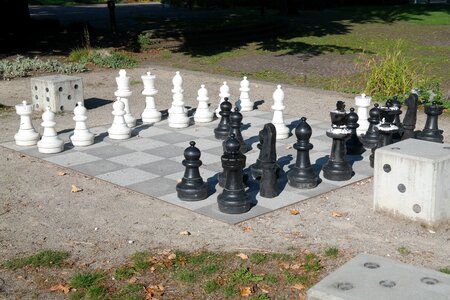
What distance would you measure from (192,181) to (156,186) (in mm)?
691

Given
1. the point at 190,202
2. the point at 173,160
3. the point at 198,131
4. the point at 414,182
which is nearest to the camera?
the point at 414,182

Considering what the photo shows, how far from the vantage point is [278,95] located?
9.79 m

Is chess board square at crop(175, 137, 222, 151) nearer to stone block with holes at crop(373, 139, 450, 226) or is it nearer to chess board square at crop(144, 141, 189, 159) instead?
chess board square at crop(144, 141, 189, 159)

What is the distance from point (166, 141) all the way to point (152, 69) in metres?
7.68

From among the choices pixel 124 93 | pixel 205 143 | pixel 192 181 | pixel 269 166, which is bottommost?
pixel 205 143

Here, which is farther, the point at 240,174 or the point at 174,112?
the point at 174,112

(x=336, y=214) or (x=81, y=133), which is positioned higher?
(x=81, y=133)

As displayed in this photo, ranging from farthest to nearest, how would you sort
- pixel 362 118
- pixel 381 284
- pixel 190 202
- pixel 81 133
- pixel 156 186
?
1. pixel 362 118
2. pixel 81 133
3. pixel 156 186
4. pixel 190 202
5. pixel 381 284

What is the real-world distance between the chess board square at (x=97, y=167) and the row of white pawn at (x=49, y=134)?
2.64ft

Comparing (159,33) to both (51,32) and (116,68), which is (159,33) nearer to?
(51,32)

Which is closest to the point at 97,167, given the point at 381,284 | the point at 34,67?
the point at 381,284

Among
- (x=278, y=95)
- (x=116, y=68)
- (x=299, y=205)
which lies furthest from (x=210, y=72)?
(x=299, y=205)

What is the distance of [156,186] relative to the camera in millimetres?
7664

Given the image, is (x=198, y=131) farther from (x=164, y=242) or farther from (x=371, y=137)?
(x=164, y=242)
